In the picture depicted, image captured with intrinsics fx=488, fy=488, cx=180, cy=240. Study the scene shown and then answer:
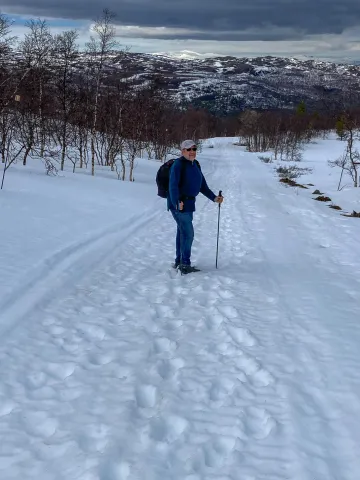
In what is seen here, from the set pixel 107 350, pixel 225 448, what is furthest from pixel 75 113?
pixel 225 448

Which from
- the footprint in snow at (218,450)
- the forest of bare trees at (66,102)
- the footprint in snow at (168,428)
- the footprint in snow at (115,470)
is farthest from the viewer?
the forest of bare trees at (66,102)

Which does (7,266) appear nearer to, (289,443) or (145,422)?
(145,422)

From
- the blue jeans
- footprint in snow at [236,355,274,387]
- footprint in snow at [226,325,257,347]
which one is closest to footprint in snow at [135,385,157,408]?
footprint in snow at [236,355,274,387]

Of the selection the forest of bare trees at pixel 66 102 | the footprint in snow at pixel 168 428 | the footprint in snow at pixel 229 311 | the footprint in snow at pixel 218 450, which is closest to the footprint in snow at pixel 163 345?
the footprint in snow at pixel 229 311

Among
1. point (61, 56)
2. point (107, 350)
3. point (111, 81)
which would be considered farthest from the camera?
point (111, 81)

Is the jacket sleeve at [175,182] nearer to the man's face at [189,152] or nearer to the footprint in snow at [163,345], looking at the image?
the man's face at [189,152]

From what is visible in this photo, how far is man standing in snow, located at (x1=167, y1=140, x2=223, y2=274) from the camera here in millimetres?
7602

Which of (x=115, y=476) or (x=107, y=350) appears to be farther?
(x=107, y=350)

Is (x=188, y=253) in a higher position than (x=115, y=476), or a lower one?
higher

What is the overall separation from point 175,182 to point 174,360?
3.42 metres

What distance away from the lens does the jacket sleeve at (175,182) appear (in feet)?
24.9

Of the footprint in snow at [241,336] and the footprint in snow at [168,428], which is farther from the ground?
the footprint in snow at [241,336]

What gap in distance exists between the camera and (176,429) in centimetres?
373

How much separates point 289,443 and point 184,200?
15.9ft
